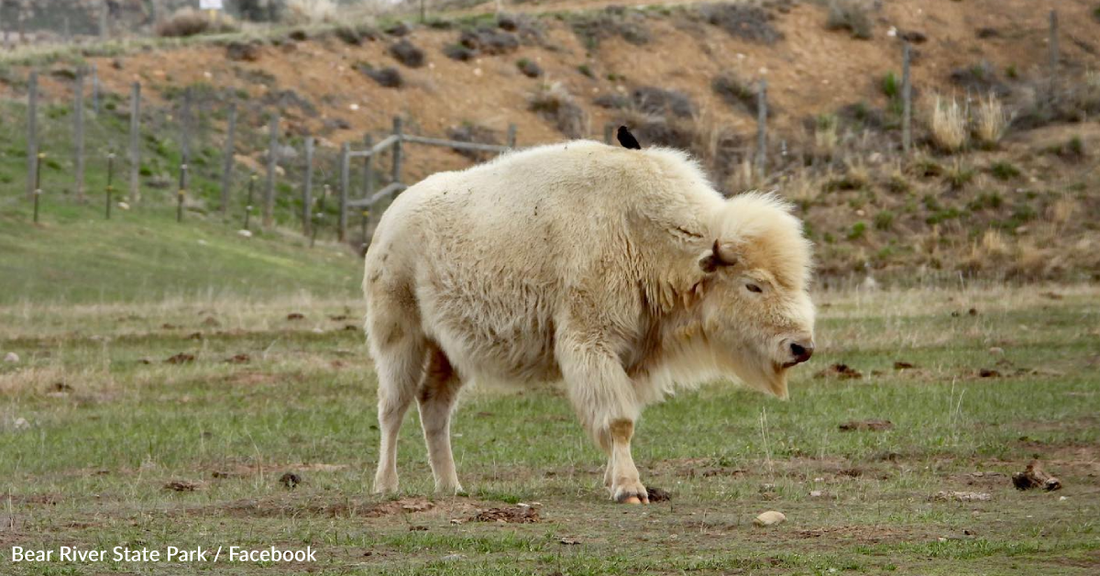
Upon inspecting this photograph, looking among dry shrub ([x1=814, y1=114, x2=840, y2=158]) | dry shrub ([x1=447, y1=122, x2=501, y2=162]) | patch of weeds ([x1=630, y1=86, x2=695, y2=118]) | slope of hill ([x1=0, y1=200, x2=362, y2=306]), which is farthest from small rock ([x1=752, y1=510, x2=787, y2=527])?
patch of weeds ([x1=630, y1=86, x2=695, y2=118])

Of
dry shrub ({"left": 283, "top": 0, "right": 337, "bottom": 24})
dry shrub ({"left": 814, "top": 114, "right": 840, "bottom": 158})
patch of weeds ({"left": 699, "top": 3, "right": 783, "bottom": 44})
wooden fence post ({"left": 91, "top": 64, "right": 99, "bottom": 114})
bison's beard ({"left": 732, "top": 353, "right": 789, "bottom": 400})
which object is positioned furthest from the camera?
dry shrub ({"left": 283, "top": 0, "right": 337, "bottom": 24})

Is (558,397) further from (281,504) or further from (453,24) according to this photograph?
(453,24)

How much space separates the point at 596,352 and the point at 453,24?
44123 millimetres

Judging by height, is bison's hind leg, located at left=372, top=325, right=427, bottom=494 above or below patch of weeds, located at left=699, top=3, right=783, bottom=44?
above

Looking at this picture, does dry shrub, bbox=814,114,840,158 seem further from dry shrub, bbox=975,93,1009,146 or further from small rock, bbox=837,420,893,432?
small rock, bbox=837,420,893,432

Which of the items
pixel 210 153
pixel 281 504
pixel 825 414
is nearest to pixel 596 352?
pixel 281 504

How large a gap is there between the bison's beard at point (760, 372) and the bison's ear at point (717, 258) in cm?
65

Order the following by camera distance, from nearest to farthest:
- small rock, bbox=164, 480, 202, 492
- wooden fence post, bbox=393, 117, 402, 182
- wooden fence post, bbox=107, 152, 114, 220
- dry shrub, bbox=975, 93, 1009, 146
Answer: small rock, bbox=164, 480, 202, 492, wooden fence post, bbox=107, 152, 114, 220, dry shrub, bbox=975, 93, 1009, 146, wooden fence post, bbox=393, 117, 402, 182

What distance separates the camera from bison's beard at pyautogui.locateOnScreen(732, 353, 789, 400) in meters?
10.4

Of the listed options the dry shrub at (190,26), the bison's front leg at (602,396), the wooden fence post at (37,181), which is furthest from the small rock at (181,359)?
the dry shrub at (190,26)

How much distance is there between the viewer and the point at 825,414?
547 inches

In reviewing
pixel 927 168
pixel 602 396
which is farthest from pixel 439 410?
pixel 927 168

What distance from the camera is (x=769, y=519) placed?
330 inches

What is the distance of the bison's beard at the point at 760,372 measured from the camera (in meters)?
10.4
